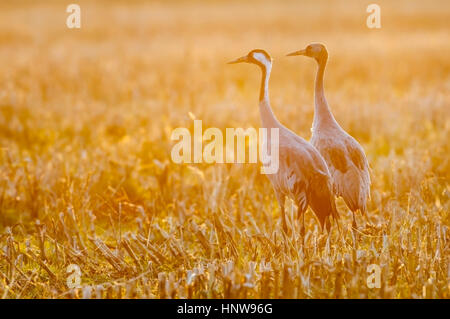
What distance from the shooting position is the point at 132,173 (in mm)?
6711

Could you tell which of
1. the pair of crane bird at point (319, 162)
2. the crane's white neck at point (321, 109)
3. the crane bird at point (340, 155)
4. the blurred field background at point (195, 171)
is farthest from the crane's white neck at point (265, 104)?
the blurred field background at point (195, 171)

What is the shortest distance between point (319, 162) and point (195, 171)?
6.16 ft

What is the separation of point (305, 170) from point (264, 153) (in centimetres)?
36

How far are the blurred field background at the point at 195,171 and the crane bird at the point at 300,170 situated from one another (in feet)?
0.89

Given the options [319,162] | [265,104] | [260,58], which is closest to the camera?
[319,162]

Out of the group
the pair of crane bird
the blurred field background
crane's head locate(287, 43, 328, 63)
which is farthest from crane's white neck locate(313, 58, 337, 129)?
the blurred field background

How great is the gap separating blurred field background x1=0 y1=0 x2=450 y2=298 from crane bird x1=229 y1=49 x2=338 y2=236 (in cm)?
27

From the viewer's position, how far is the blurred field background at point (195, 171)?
4.27m

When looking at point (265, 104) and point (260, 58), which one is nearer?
point (265, 104)

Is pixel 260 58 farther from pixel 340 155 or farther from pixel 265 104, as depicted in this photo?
pixel 340 155

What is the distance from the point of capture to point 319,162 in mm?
4281

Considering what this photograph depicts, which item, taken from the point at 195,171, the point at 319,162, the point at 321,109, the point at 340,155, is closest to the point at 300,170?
the point at 319,162

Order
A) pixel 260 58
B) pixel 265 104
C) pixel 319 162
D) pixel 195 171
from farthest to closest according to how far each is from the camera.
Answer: pixel 195 171, pixel 260 58, pixel 265 104, pixel 319 162
